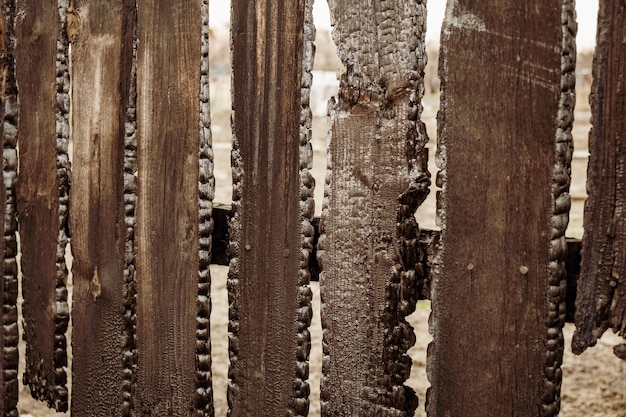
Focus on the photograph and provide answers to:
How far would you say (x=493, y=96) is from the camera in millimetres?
1185

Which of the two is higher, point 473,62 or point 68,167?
point 473,62

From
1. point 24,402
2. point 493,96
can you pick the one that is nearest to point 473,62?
point 493,96

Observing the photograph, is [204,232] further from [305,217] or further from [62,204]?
[62,204]

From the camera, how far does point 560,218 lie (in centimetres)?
115

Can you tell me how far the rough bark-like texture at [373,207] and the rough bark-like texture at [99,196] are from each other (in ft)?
1.75

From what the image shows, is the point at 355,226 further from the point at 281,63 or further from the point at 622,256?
the point at 622,256

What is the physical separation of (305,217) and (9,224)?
0.85 metres

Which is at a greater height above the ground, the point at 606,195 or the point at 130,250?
the point at 606,195

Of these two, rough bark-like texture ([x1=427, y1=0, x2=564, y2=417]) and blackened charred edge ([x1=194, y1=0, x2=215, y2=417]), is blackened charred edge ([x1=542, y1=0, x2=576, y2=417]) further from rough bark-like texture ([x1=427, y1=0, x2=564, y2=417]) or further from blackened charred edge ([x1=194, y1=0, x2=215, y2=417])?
blackened charred edge ([x1=194, y1=0, x2=215, y2=417])

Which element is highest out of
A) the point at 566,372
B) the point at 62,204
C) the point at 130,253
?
the point at 62,204

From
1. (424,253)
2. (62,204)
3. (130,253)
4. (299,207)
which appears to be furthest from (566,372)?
(62,204)

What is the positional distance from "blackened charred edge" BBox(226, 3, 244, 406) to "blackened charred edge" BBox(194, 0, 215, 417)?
0.19ft

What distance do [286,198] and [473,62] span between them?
474 millimetres

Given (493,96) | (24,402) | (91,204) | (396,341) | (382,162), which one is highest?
(493,96)
